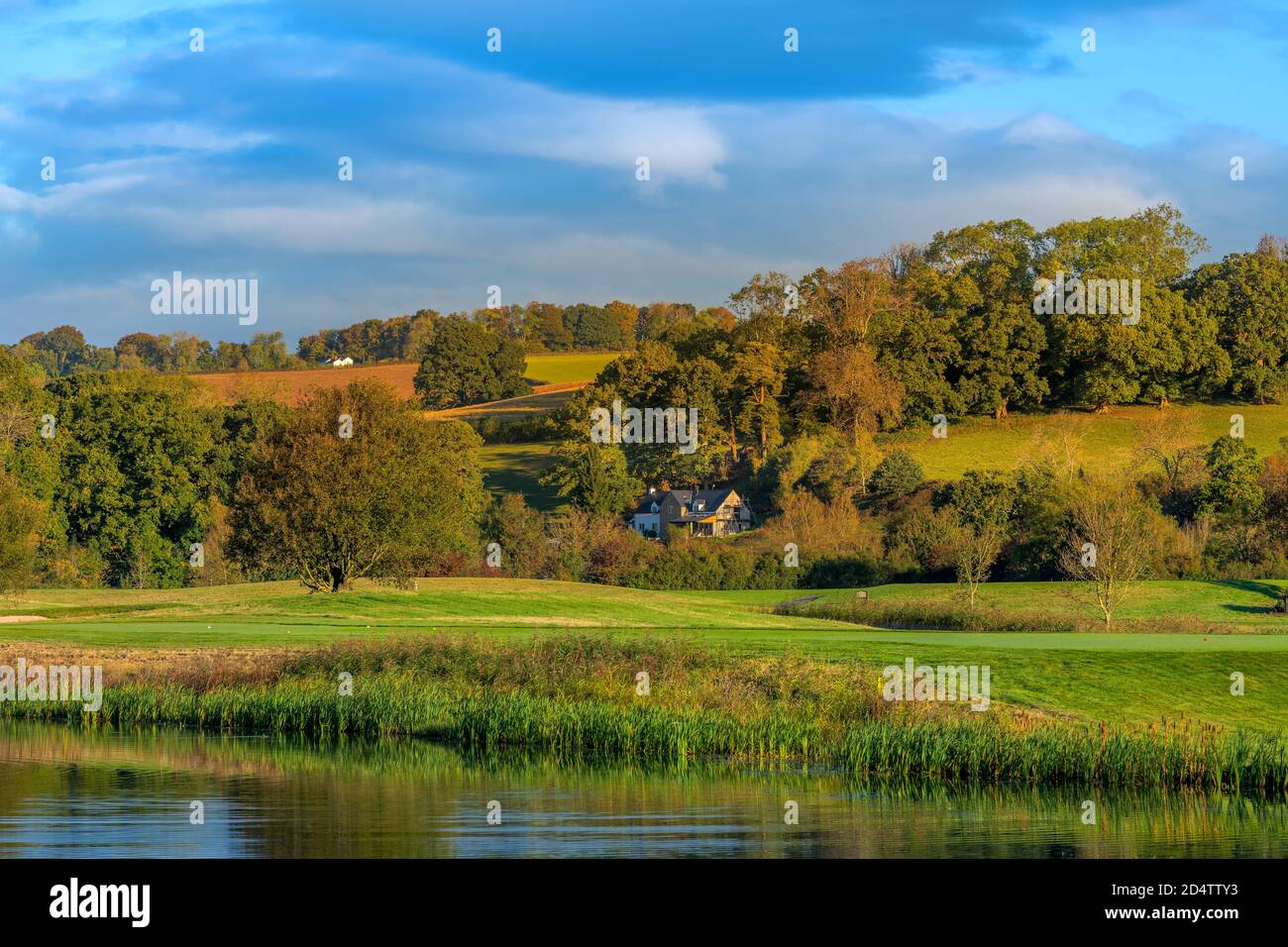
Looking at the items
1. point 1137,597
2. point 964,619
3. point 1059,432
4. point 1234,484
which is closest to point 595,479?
point 1059,432

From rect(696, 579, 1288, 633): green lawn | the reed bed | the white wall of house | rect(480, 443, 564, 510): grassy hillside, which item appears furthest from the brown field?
the reed bed

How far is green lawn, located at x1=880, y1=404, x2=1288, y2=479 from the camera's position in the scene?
4034 inches

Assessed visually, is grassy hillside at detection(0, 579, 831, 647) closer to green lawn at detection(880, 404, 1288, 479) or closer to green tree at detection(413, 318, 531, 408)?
green lawn at detection(880, 404, 1288, 479)

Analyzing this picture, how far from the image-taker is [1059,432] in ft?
351

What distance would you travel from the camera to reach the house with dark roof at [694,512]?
10944 centimetres

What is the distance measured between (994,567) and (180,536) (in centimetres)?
4951

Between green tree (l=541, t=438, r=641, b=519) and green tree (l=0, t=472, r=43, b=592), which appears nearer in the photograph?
green tree (l=0, t=472, r=43, b=592)

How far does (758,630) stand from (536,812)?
87.5 ft

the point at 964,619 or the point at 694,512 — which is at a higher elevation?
the point at 694,512

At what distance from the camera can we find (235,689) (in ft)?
102

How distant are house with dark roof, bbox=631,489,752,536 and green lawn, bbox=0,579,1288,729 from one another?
111 ft

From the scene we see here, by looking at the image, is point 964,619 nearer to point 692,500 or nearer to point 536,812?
point 536,812
